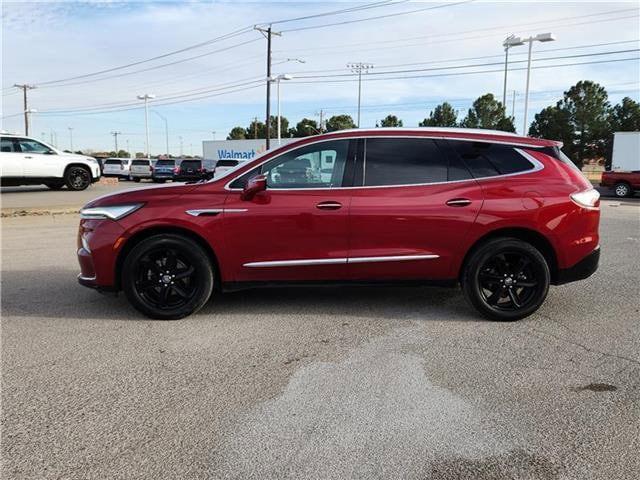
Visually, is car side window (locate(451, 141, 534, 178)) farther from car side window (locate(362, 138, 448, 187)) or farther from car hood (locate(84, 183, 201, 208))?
car hood (locate(84, 183, 201, 208))

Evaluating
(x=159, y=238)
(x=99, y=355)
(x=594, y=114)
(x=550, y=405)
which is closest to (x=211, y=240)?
(x=159, y=238)

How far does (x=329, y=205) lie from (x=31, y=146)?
53.4 ft

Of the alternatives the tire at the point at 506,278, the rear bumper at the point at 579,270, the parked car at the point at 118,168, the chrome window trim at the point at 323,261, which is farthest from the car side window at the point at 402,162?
the parked car at the point at 118,168

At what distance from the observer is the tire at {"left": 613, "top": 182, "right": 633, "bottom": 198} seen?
2431cm

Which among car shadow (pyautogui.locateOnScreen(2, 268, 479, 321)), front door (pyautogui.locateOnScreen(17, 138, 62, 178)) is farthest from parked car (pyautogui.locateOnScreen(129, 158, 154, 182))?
car shadow (pyautogui.locateOnScreen(2, 268, 479, 321))

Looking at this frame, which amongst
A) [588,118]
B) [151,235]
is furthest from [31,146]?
[588,118]

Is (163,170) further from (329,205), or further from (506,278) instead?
(506,278)

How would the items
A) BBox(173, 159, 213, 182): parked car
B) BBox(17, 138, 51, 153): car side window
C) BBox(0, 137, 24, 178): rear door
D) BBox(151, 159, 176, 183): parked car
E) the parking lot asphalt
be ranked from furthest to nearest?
BBox(151, 159, 176, 183): parked car, BBox(173, 159, 213, 182): parked car, BBox(17, 138, 51, 153): car side window, BBox(0, 137, 24, 178): rear door, the parking lot asphalt

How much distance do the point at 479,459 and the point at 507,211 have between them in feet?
8.60

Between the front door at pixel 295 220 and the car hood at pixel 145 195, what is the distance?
1.56 feet

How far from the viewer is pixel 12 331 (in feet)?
15.3

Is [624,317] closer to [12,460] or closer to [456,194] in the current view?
[456,194]

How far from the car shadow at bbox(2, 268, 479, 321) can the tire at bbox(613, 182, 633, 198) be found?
22308 millimetres

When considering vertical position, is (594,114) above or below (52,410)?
above
